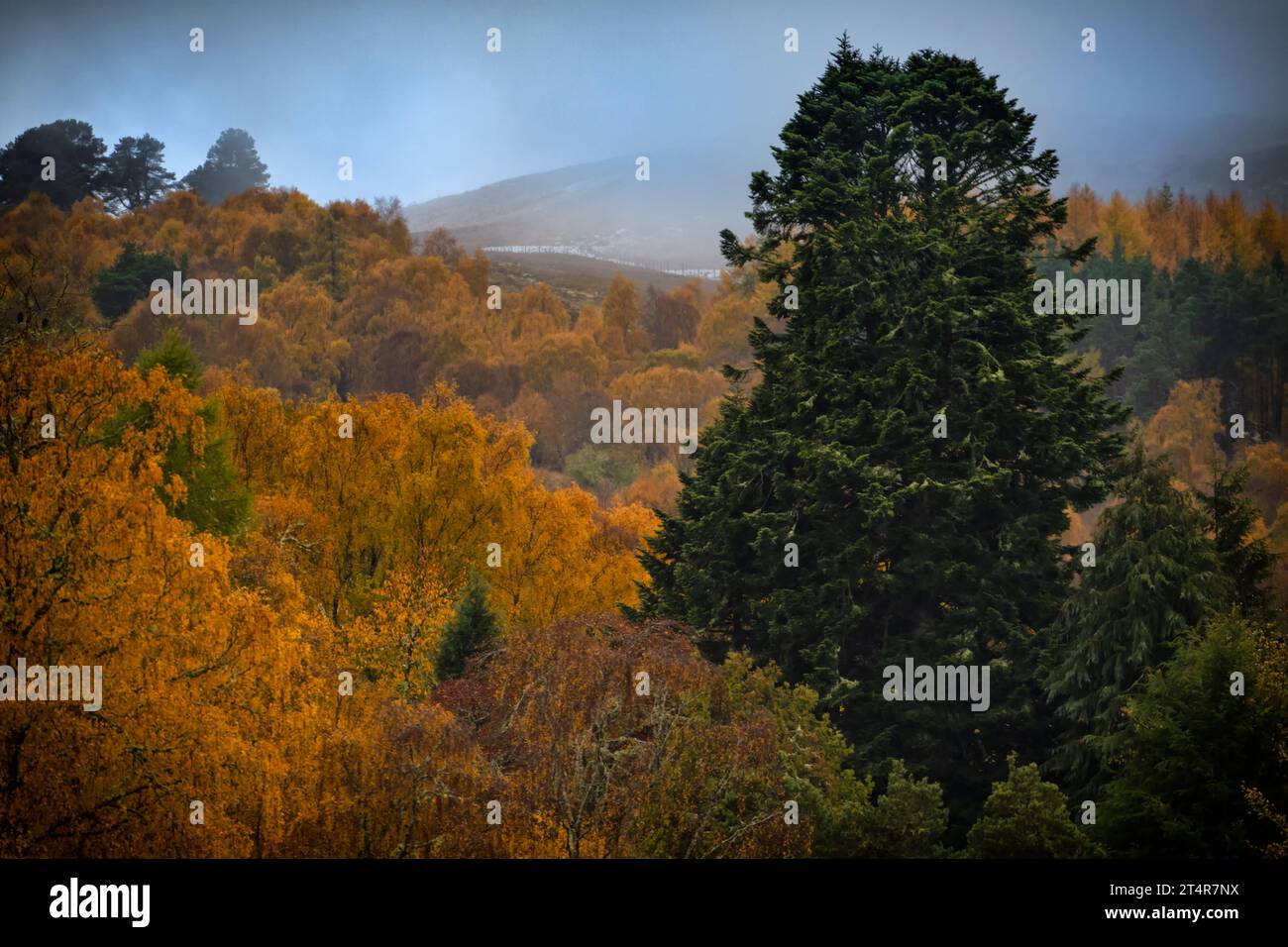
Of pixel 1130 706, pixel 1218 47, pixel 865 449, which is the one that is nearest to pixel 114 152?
pixel 1218 47

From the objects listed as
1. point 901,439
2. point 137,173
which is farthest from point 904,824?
point 137,173

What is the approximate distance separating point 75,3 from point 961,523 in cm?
14996

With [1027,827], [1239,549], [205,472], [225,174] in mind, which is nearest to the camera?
[1027,827]

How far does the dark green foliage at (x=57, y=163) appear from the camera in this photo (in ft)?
→ 468

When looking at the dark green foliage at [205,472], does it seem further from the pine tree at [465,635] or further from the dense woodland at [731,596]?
the pine tree at [465,635]

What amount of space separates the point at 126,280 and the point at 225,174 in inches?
3371

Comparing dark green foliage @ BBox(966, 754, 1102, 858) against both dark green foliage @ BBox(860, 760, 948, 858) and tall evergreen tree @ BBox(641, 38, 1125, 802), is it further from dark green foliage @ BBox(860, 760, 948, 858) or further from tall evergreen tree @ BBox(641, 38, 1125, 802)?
tall evergreen tree @ BBox(641, 38, 1125, 802)

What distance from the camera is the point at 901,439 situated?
3606cm

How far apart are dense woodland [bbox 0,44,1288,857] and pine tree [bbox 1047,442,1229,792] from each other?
0.09m

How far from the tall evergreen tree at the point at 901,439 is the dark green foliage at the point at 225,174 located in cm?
16750

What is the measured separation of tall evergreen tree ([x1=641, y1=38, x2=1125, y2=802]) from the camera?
111ft

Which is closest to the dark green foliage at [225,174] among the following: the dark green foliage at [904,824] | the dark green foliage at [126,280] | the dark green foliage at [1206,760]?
the dark green foliage at [126,280]

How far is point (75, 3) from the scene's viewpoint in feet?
508

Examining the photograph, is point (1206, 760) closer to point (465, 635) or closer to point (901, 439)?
point (901, 439)
